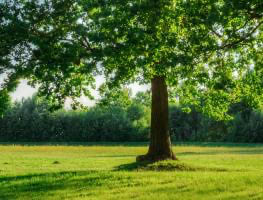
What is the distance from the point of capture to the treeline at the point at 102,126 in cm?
9275

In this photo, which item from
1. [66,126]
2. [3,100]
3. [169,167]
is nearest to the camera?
[3,100]

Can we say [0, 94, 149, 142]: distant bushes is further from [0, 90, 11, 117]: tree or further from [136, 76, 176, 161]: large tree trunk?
[0, 90, 11, 117]: tree

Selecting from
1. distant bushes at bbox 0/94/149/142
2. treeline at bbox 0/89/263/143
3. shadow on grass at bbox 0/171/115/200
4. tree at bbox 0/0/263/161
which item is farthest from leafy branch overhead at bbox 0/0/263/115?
distant bushes at bbox 0/94/149/142

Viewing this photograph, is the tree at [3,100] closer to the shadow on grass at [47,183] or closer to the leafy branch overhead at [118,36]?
the leafy branch overhead at [118,36]

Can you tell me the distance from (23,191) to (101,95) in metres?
12.8

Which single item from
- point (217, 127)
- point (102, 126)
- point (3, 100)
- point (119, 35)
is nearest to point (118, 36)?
point (119, 35)

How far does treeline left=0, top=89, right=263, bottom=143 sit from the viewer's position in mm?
92750

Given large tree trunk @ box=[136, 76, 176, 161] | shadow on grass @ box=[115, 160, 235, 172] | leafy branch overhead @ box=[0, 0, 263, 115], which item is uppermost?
leafy branch overhead @ box=[0, 0, 263, 115]

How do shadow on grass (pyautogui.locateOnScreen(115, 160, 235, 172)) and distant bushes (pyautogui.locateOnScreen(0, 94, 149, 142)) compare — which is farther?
distant bushes (pyautogui.locateOnScreen(0, 94, 149, 142))

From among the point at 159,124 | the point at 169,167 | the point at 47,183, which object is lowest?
the point at 47,183

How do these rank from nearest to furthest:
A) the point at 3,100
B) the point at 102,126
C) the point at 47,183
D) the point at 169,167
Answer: the point at 47,183 → the point at 3,100 → the point at 169,167 → the point at 102,126

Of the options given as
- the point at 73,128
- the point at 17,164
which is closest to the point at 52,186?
the point at 17,164

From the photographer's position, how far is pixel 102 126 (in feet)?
Answer: 314

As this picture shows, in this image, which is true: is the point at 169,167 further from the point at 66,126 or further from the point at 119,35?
the point at 66,126
